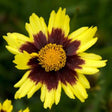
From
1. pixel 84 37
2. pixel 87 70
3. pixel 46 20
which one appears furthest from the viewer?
pixel 46 20

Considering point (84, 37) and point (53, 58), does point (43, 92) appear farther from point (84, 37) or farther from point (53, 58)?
point (84, 37)

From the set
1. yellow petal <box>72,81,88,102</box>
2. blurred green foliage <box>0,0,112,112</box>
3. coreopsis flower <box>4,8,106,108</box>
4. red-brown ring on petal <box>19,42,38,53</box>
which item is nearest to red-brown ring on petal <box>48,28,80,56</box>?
coreopsis flower <box>4,8,106,108</box>

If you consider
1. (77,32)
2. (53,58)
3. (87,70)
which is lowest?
(87,70)

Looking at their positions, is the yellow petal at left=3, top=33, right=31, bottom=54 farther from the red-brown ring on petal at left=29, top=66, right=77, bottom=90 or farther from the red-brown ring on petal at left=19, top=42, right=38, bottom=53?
the red-brown ring on petal at left=29, top=66, right=77, bottom=90

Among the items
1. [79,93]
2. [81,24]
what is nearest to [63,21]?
[79,93]

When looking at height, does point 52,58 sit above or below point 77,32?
below

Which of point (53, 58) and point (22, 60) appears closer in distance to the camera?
point (22, 60)

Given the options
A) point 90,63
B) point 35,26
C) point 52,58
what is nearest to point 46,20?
point 35,26
